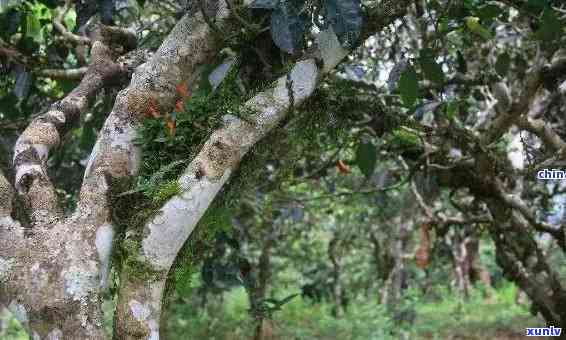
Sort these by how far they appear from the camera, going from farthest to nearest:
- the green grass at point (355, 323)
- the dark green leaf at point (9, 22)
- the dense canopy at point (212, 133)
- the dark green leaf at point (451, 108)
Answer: the green grass at point (355, 323) < the dark green leaf at point (451, 108) < the dark green leaf at point (9, 22) < the dense canopy at point (212, 133)

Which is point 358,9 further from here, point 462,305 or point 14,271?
point 462,305

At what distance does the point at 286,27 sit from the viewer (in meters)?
1.77

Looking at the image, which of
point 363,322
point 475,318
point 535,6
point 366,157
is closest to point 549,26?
point 535,6

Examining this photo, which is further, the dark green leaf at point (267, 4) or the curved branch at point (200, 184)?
the dark green leaf at point (267, 4)

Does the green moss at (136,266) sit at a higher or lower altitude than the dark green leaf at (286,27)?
lower

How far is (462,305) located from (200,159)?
23.0 feet

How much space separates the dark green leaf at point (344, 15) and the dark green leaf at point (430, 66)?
90 centimetres

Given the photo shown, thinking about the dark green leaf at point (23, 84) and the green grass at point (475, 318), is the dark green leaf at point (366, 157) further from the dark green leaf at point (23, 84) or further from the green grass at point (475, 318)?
the green grass at point (475, 318)

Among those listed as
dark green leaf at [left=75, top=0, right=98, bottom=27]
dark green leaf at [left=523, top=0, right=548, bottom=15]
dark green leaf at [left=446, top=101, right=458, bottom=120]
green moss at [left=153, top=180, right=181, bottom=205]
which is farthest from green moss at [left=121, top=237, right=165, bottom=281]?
dark green leaf at [left=446, top=101, right=458, bottom=120]

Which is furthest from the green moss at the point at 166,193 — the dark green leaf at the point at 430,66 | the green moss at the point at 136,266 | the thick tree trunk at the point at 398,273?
the thick tree trunk at the point at 398,273

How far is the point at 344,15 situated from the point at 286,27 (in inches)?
6.5

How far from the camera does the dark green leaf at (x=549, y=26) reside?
2.54 m

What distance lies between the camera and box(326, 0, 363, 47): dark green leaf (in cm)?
170

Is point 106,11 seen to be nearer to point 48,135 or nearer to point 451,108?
point 48,135
